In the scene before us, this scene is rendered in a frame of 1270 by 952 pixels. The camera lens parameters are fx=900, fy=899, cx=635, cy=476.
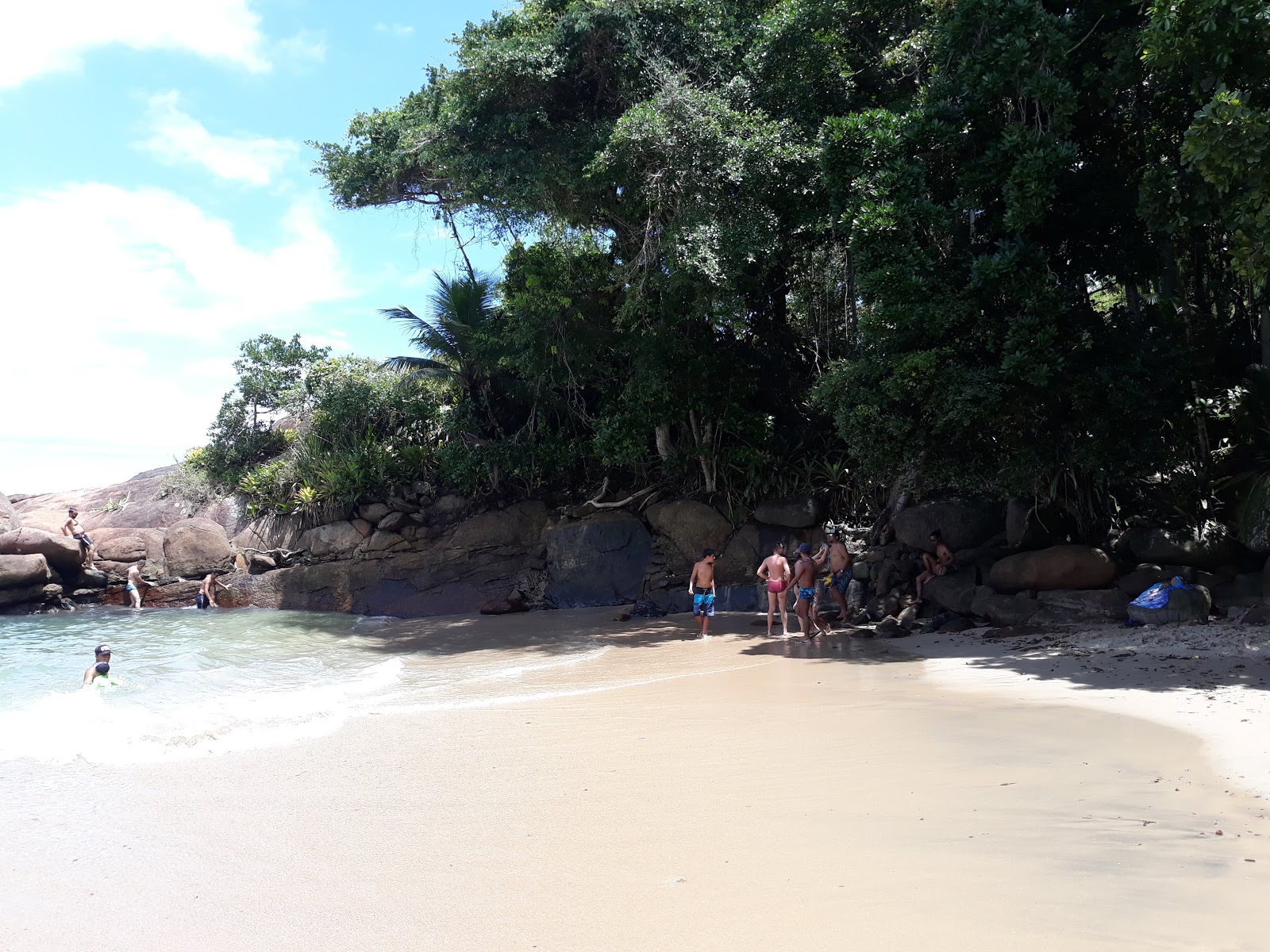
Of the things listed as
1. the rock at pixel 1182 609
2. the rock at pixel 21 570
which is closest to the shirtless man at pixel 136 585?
the rock at pixel 21 570

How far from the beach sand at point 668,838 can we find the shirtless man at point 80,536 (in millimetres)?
15977

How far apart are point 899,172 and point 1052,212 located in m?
2.18

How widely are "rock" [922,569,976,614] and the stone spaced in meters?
1.15

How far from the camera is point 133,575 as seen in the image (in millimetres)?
20016

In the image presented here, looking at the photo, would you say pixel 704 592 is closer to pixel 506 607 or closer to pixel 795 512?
pixel 795 512

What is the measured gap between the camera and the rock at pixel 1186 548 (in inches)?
426

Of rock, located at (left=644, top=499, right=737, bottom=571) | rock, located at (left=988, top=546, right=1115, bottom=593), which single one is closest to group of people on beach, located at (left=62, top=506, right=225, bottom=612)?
rock, located at (left=644, top=499, right=737, bottom=571)

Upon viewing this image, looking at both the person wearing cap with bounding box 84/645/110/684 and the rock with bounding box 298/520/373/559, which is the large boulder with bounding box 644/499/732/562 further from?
the person wearing cap with bounding box 84/645/110/684

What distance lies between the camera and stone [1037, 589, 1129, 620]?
34.8ft

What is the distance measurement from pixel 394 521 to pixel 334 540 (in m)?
1.48

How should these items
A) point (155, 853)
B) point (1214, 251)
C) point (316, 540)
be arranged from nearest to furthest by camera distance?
point (155, 853) < point (1214, 251) < point (316, 540)

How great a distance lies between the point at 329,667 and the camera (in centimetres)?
1152

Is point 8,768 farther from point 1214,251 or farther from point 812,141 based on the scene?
point 1214,251

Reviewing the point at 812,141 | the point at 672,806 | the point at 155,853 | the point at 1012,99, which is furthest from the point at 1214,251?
the point at 155,853
